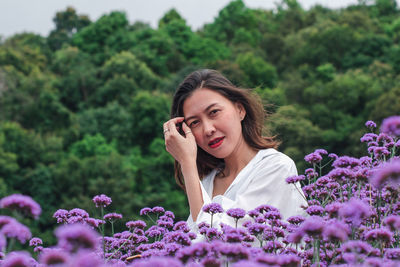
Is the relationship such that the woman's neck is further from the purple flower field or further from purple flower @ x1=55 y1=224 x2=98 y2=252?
purple flower @ x1=55 y1=224 x2=98 y2=252

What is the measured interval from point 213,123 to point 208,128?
0.07 metres

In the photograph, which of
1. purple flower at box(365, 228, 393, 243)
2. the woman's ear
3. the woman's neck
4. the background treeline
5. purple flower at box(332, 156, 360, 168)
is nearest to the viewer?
purple flower at box(365, 228, 393, 243)

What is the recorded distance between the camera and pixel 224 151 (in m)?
3.36

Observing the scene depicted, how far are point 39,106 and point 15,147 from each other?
8179 millimetres

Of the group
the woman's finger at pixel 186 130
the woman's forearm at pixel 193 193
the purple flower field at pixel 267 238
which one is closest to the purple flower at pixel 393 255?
the purple flower field at pixel 267 238

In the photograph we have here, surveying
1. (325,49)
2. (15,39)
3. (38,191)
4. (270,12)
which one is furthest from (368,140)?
(270,12)

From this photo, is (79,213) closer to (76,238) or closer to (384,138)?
(76,238)

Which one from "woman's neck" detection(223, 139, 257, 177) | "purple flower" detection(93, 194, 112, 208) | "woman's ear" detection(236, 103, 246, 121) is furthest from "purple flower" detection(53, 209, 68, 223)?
"woman's ear" detection(236, 103, 246, 121)

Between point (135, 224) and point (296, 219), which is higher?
point (135, 224)

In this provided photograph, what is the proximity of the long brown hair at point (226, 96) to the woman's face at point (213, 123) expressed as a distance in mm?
195

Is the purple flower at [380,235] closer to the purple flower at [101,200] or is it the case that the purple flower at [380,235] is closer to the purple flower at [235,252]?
the purple flower at [235,252]

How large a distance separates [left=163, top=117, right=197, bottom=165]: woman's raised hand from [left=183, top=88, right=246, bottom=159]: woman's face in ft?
0.29

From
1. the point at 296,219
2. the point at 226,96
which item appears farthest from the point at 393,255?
the point at 226,96

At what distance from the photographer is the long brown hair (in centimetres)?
376
